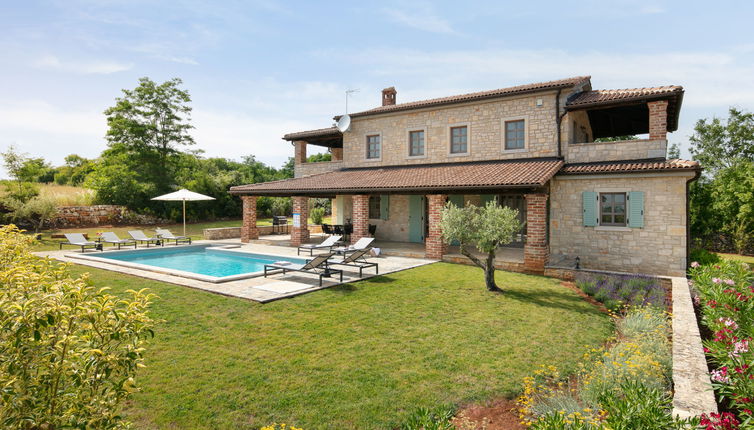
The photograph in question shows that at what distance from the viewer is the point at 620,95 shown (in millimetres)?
13711

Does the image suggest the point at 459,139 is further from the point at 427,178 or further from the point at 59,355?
the point at 59,355

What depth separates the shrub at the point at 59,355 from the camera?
207cm

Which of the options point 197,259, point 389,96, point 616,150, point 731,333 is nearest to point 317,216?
point 389,96

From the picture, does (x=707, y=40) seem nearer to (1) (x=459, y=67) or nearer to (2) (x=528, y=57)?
(2) (x=528, y=57)

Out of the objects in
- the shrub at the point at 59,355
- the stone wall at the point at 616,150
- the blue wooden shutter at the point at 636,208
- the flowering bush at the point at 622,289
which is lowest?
the flowering bush at the point at 622,289

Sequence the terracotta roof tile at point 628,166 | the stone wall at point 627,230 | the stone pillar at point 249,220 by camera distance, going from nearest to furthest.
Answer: the terracotta roof tile at point 628,166 → the stone wall at point 627,230 → the stone pillar at point 249,220

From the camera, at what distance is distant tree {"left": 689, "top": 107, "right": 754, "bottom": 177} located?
113 ft

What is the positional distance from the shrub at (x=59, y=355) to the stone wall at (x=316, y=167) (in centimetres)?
1928

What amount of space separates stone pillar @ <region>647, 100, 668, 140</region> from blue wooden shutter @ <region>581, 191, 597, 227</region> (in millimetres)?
2883

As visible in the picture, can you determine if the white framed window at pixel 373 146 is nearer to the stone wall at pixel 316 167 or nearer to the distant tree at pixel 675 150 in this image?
the stone wall at pixel 316 167

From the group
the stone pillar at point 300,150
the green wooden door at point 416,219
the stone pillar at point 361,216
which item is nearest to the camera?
the stone pillar at point 361,216

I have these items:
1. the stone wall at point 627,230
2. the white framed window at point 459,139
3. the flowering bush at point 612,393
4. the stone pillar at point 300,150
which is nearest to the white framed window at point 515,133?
the white framed window at point 459,139

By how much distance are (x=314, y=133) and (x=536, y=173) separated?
12.8m

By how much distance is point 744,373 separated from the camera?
358 centimetres
